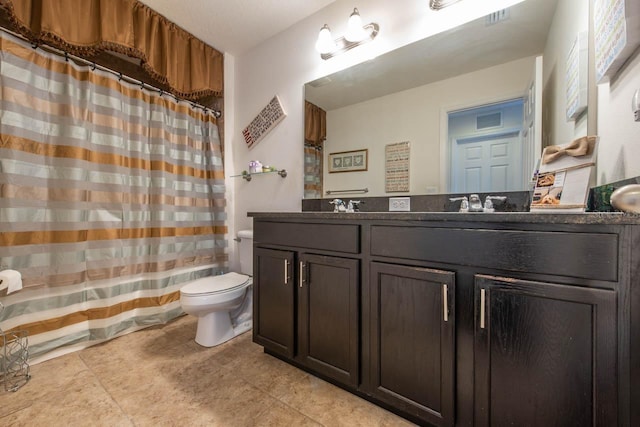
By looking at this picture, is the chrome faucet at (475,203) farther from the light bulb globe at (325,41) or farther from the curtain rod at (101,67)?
the curtain rod at (101,67)

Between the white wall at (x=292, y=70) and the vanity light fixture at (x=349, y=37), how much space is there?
0.14 ft

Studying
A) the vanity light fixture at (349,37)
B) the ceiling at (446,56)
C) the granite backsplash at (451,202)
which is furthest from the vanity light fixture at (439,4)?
the granite backsplash at (451,202)

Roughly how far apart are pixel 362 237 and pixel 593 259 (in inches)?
28.3

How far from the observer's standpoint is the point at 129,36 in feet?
5.92

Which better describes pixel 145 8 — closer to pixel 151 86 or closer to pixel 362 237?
pixel 151 86

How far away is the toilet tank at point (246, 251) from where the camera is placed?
2.19 metres

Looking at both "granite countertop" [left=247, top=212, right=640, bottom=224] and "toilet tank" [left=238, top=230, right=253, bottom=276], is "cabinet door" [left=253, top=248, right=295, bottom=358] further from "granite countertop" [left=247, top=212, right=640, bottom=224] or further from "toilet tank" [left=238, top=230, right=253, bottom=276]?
"toilet tank" [left=238, top=230, right=253, bottom=276]

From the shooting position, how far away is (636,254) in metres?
0.67

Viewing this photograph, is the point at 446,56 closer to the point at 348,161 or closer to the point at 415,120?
the point at 415,120

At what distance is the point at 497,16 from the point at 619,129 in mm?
879

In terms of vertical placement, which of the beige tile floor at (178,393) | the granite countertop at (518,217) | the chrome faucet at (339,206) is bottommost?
the beige tile floor at (178,393)

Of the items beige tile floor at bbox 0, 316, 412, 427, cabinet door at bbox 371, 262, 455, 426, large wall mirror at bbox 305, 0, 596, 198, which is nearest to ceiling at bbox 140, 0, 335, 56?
large wall mirror at bbox 305, 0, 596, 198

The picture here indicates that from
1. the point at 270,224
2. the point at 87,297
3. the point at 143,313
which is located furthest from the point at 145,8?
the point at 143,313

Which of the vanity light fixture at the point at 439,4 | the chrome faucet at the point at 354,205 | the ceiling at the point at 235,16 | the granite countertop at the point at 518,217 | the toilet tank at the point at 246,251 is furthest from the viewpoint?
the toilet tank at the point at 246,251
